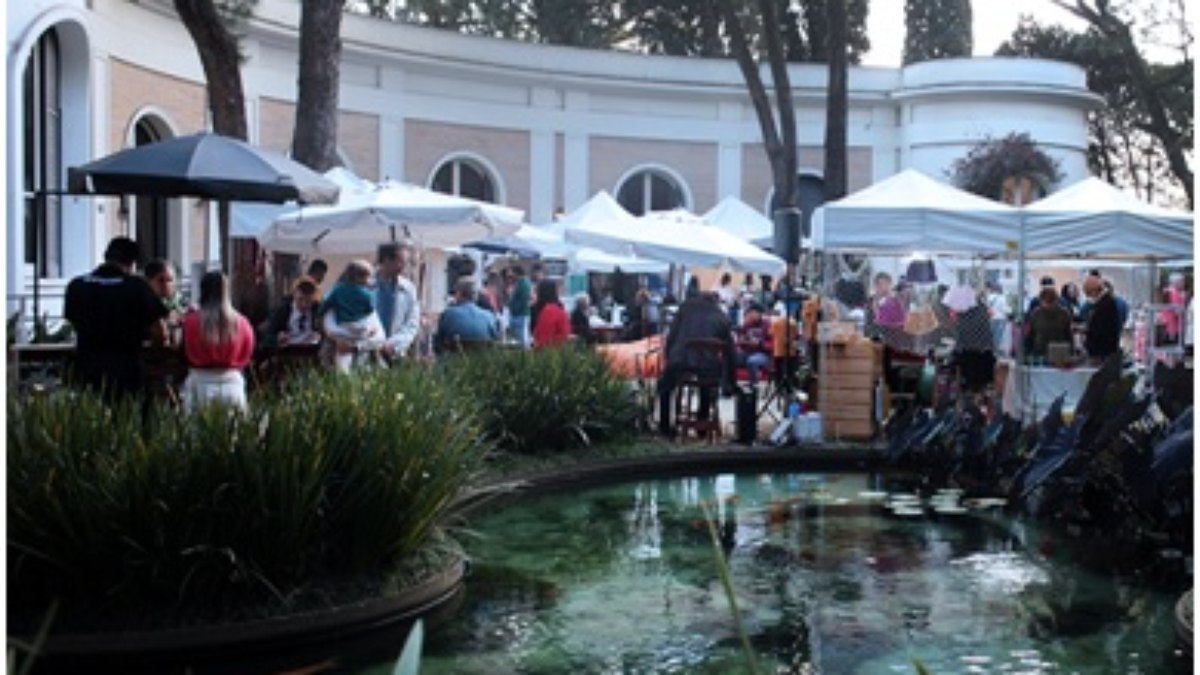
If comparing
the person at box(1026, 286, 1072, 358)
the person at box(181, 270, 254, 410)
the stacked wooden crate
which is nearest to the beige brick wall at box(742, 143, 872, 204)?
the person at box(1026, 286, 1072, 358)

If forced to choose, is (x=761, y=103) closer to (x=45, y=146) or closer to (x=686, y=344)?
(x=45, y=146)

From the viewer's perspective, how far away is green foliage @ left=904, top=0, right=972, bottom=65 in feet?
129

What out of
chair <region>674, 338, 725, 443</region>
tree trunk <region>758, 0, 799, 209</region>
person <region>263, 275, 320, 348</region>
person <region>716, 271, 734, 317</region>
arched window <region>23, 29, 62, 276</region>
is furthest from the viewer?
tree trunk <region>758, 0, 799, 209</region>

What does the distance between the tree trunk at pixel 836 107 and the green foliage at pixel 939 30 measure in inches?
525

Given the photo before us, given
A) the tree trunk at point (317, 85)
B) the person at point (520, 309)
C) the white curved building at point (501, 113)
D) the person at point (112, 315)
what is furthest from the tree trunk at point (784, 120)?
the person at point (112, 315)

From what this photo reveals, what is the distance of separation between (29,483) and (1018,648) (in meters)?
4.15

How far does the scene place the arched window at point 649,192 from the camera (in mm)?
32469

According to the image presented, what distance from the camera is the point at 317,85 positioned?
15.5 m

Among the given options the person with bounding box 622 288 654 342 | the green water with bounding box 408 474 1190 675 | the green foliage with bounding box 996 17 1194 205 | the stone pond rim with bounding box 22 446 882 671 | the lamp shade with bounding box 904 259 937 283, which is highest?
the green foliage with bounding box 996 17 1194 205

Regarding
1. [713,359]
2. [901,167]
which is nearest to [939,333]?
[713,359]

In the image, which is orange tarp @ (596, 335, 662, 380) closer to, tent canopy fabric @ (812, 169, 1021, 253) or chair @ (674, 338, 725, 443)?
chair @ (674, 338, 725, 443)

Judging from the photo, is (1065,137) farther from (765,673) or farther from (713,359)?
(765,673)

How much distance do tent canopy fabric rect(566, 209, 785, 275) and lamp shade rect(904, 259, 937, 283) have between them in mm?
9476

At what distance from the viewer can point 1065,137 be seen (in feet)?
114
